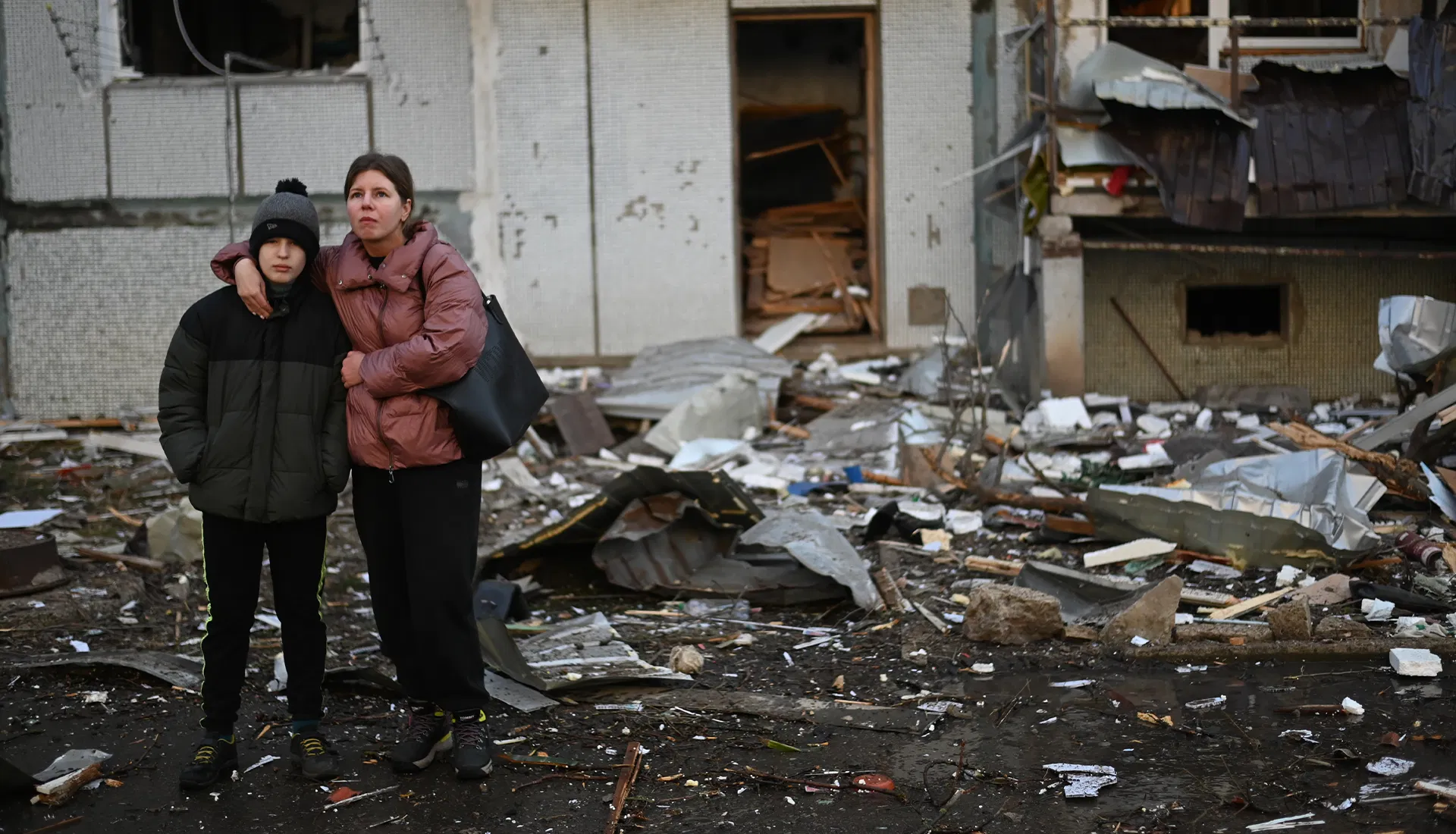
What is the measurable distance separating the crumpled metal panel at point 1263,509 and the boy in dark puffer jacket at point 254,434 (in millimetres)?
4067

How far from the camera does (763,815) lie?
3877mm

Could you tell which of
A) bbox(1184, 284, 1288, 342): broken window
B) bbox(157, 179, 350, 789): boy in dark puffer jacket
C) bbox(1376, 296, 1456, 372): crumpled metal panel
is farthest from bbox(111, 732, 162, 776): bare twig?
bbox(1184, 284, 1288, 342): broken window

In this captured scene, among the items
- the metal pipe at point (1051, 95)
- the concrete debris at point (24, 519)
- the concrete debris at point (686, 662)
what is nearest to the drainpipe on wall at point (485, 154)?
the concrete debris at point (24, 519)

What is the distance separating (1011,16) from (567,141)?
3920mm

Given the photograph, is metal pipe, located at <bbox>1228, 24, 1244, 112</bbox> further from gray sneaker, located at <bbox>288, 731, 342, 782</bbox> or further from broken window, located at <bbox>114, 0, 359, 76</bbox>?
gray sneaker, located at <bbox>288, 731, 342, 782</bbox>

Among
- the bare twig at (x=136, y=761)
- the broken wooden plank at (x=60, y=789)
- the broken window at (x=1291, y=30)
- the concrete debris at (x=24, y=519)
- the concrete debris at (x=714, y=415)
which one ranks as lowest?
the bare twig at (x=136, y=761)

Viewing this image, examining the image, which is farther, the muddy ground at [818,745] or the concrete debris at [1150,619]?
the concrete debris at [1150,619]

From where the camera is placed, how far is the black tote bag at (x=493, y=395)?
398 cm

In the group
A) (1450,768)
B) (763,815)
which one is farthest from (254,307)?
(1450,768)

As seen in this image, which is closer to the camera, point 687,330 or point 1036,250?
point 1036,250

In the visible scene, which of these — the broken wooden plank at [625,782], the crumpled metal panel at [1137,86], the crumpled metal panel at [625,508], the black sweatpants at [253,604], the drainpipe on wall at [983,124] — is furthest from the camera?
the drainpipe on wall at [983,124]

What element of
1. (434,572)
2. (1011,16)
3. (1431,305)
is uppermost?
(1011,16)

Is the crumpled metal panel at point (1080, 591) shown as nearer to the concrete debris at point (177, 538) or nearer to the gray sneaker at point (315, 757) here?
the gray sneaker at point (315, 757)

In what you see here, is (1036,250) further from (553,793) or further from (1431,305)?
(553,793)
